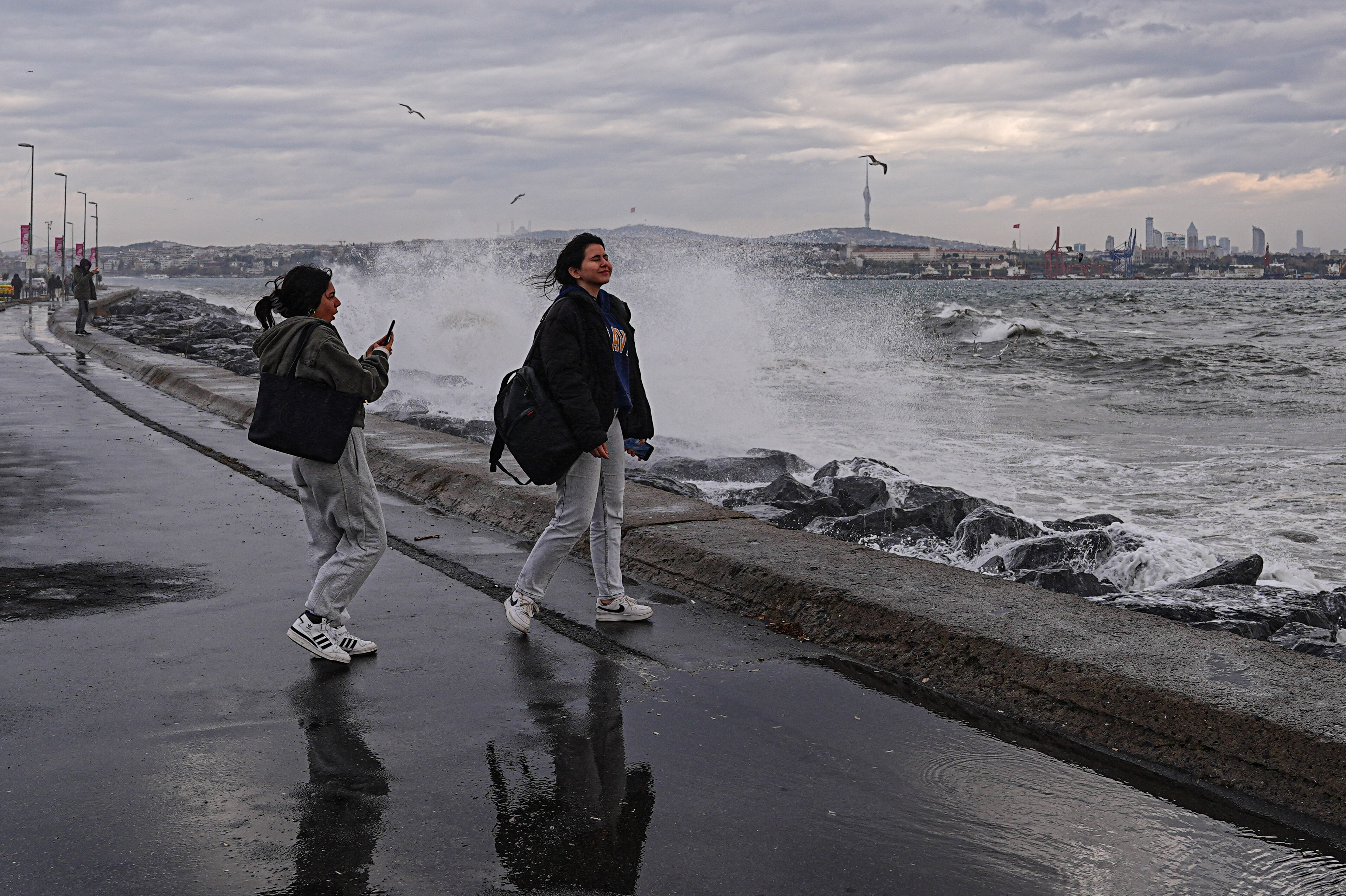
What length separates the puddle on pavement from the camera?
17.3ft

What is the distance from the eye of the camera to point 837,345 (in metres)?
34.4

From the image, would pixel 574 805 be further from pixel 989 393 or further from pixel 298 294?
pixel 989 393

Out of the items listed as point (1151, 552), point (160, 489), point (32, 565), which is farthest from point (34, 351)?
point (1151, 552)

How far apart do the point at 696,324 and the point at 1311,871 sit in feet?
68.2

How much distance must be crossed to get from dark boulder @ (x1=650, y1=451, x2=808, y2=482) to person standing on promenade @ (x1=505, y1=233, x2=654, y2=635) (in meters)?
5.34

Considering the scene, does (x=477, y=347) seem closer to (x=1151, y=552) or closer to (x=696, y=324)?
(x=696, y=324)

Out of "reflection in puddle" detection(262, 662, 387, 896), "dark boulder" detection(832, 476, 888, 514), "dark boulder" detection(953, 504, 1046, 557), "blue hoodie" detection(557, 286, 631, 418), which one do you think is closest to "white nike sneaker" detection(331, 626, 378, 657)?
"reflection in puddle" detection(262, 662, 387, 896)

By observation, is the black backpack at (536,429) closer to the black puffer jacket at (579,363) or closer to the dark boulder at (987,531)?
the black puffer jacket at (579,363)

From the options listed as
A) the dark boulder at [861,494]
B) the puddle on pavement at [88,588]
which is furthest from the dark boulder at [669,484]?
the puddle on pavement at [88,588]

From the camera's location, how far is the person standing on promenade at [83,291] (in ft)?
90.0

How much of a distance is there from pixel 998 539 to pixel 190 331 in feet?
95.9

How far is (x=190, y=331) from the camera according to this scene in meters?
32.2

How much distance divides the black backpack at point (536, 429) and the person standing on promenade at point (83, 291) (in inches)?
1008

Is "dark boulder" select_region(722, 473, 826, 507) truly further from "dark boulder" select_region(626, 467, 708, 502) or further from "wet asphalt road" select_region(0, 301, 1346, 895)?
"wet asphalt road" select_region(0, 301, 1346, 895)
